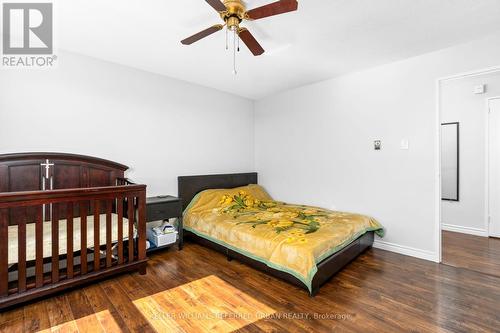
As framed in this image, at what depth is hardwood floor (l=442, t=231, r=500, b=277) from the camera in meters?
2.60

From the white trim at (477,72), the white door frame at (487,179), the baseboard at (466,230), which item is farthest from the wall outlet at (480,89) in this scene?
the baseboard at (466,230)

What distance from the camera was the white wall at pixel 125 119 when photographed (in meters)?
2.54

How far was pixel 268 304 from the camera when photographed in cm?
196

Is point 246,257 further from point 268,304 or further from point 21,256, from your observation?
point 21,256

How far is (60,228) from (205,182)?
6.45ft

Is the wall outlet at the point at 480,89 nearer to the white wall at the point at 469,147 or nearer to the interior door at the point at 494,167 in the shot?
the white wall at the point at 469,147

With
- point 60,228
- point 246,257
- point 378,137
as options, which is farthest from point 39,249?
point 378,137

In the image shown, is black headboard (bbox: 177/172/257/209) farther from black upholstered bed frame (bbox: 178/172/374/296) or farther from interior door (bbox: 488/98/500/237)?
interior door (bbox: 488/98/500/237)

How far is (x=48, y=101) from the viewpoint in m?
2.64

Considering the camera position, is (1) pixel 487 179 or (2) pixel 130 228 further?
(1) pixel 487 179

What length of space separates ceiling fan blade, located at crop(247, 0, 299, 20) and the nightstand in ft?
7.47

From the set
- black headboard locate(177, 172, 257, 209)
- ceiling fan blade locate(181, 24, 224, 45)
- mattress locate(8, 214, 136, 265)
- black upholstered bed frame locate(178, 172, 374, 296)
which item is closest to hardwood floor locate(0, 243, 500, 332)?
black upholstered bed frame locate(178, 172, 374, 296)

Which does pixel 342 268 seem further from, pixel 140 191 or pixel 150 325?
pixel 140 191

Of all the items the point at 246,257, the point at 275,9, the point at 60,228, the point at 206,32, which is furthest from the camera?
the point at 246,257
